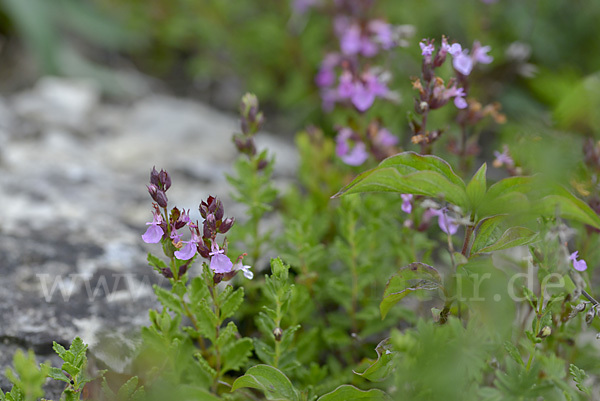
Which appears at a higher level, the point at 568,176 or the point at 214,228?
the point at 214,228

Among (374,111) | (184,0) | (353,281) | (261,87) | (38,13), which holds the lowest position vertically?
(353,281)

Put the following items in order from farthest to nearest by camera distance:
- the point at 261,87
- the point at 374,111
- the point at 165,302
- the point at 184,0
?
the point at 184,0 < the point at 261,87 < the point at 374,111 < the point at 165,302

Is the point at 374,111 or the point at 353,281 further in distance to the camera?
the point at 374,111

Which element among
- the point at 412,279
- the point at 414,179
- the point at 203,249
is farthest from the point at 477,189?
the point at 203,249

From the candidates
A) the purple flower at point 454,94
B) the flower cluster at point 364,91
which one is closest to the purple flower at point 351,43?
the flower cluster at point 364,91

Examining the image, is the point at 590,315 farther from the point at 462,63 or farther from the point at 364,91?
the point at 364,91

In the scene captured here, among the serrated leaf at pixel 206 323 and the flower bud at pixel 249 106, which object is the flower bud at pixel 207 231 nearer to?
the serrated leaf at pixel 206 323

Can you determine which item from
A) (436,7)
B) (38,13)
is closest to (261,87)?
(436,7)

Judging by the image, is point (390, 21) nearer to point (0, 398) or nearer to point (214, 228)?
point (214, 228)
